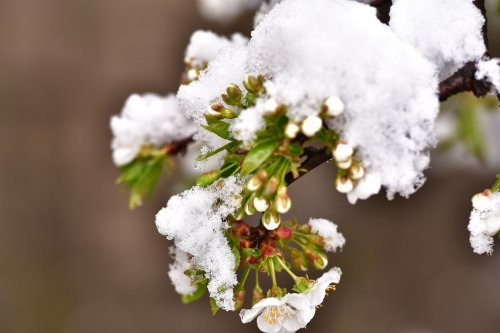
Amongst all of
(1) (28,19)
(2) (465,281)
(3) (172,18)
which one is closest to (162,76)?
(3) (172,18)

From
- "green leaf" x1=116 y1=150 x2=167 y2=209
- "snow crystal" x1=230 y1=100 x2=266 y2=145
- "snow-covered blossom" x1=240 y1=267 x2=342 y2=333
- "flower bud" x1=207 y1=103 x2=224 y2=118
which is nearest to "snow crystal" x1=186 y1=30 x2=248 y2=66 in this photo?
"green leaf" x1=116 y1=150 x2=167 y2=209

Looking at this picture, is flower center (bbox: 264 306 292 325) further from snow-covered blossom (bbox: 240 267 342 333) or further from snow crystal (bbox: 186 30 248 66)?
snow crystal (bbox: 186 30 248 66)

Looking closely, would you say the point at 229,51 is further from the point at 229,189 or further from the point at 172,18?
the point at 172,18

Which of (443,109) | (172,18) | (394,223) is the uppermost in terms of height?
(172,18)

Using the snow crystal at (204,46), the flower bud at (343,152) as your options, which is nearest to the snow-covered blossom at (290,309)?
the flower bud at (343,152)

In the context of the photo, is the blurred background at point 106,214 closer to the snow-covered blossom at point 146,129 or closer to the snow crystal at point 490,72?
the snow-covered blossom at point 146,129

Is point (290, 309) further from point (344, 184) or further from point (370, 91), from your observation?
point (370, 91)
